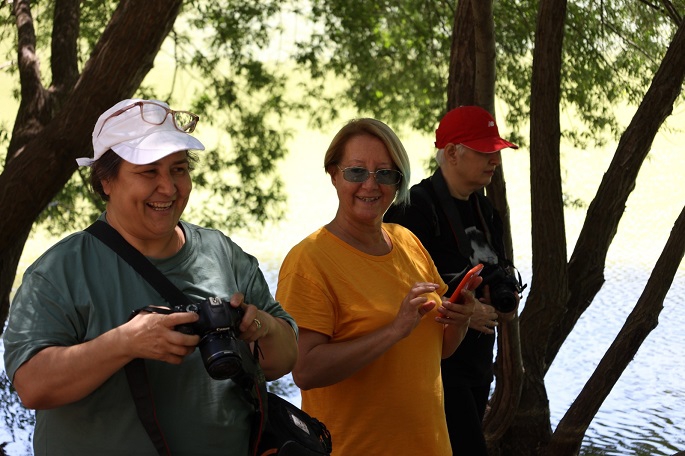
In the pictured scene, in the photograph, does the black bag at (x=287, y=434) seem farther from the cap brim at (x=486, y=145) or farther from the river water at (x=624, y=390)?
the river water at (x=624, y=390)

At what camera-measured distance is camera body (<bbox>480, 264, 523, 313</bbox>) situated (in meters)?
3.11

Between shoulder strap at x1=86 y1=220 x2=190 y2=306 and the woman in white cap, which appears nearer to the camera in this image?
the woman in white cap

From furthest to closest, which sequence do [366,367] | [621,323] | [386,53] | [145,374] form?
[621,323] → [386,53] → [366,367] → [145,374]

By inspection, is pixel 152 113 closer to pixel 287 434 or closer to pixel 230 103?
pixel 287 434

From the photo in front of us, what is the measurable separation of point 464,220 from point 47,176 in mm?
2671

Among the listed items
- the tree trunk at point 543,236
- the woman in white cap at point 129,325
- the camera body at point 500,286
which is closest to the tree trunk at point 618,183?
the tree trunk at point 543,236

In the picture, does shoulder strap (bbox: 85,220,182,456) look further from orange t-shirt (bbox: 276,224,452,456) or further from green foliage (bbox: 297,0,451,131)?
green foliage (bbox: 297,0,451,131)

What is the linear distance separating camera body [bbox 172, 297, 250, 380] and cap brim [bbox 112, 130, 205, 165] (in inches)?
11.5

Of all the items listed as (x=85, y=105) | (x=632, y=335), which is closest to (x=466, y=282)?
(x=632, y=335)

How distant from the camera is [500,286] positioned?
311cm

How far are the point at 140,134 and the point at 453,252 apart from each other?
1.51 meters

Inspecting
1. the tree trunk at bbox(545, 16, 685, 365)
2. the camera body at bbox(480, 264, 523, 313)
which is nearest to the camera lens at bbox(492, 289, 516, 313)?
the camera body at bbox(480, 264, 523, 313)

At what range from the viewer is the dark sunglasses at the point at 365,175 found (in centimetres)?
249

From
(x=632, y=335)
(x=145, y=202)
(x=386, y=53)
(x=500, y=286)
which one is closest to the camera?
(x=145, y=202)
